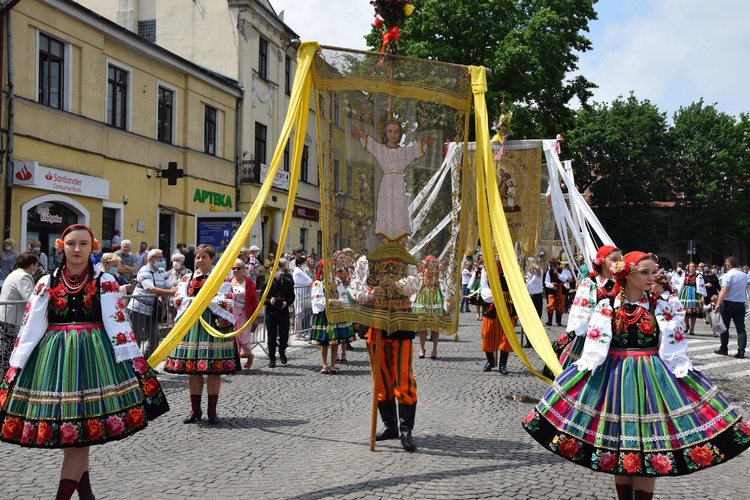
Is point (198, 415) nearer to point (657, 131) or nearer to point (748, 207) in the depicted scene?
point (657, 131)

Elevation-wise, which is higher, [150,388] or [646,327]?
[646,327]

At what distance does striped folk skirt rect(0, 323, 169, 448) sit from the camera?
4258 millimetres

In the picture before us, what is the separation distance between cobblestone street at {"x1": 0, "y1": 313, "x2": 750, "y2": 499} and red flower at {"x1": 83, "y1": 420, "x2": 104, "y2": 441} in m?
0.79

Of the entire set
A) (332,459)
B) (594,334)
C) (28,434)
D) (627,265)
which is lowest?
(332,459)

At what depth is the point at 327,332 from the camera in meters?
10.5

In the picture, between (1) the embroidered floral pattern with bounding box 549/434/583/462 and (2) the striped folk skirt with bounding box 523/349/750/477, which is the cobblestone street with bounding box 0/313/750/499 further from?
(2) the striped folk skirt with bounding box 523/349/750/477

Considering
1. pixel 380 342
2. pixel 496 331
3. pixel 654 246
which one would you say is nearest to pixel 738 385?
pixel 496 331

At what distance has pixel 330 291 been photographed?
6.17 m

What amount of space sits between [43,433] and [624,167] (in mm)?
52173

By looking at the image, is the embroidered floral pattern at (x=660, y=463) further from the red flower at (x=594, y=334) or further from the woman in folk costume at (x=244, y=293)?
the woman in folk costume at (x=244, y=293)

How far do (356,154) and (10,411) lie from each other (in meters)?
3.34

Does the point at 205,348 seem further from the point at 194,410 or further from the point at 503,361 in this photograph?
the point at 503,361

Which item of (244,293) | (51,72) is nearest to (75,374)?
(244,293)

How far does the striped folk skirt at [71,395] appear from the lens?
4258 millimetres
